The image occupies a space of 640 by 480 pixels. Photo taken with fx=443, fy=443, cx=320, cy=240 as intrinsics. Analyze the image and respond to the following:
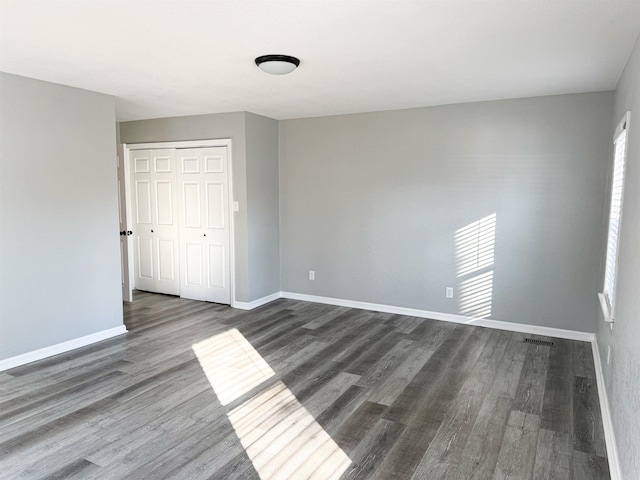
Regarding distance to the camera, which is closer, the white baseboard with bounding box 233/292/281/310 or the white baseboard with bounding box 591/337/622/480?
the white baseboard with bounding box 591/337/622/480

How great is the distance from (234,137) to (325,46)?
2.70m

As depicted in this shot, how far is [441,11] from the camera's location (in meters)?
2.33

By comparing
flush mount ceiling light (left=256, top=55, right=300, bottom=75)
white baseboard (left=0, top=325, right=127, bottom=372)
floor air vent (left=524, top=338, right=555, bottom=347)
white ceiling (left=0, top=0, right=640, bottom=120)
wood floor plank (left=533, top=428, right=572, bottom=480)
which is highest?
white ceiling (left=0, top=0, right=640, bottom=120)

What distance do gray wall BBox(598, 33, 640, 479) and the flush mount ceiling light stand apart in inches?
84.8

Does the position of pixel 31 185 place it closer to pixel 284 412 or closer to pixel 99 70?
pixel 99 70

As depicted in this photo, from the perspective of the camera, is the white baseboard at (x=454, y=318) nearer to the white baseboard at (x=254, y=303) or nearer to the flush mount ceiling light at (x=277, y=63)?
the white baseboard at (x=254, y=303)

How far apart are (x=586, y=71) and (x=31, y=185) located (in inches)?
183

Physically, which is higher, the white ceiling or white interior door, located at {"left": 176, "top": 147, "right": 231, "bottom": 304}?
the white ceiling

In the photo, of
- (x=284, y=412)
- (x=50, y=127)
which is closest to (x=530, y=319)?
(x=284, y=412)

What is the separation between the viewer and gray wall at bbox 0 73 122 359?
3.62 metres

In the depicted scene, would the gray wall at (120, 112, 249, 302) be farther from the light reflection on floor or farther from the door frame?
the light reflection on floor

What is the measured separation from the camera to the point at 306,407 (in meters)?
3.09

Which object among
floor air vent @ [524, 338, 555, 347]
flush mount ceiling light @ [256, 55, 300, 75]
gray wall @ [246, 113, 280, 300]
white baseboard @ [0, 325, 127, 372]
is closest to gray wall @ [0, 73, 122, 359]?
white baseboard @ [0, 325, 127, 372]

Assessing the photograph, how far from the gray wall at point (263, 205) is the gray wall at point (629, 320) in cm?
380
